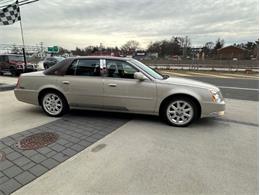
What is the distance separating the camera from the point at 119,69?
15.1ft

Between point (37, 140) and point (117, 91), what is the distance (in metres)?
1.84

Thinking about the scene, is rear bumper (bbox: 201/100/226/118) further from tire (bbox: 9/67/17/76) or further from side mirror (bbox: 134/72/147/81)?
tire (bbox: 9/67/17/76)

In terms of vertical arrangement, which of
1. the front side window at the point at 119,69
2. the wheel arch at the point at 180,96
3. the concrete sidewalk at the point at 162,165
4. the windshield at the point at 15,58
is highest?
the windshield at the point at 15,58

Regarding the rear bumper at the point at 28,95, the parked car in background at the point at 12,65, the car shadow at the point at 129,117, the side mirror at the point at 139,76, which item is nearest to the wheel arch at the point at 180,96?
the car shadow at the point at 129,117

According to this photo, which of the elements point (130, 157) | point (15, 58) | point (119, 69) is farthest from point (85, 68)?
point (15, 58)

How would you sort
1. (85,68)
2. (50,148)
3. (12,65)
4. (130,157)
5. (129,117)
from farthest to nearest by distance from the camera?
(12,65) < (129,117) < (85,68) < (50,148) < (130,157)

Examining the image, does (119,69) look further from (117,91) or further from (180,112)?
(180,112)

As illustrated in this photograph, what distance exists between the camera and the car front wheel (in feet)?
14.0

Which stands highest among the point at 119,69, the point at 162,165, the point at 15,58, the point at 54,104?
the point at 15,58

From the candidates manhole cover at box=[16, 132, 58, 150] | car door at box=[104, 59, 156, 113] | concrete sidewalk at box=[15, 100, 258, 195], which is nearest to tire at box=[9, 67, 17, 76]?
car door at box=[104, 59, 156, 113]

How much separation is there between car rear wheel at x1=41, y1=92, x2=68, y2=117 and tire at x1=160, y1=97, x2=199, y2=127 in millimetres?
2349

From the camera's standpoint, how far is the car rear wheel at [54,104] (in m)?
4.91

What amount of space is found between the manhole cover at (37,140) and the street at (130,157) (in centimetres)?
11

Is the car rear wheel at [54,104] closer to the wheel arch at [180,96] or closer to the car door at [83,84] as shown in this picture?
the car door at [83,84]
